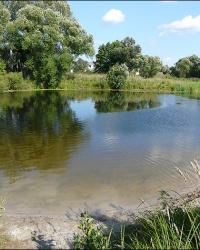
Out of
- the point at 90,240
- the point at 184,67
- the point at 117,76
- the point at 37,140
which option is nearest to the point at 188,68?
the point at 184,67

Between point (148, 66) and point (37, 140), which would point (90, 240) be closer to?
point (37, 140)

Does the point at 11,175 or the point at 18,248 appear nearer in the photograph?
the point at 18,248

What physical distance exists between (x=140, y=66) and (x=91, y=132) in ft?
147

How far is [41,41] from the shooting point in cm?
3797

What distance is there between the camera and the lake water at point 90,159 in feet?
23.0

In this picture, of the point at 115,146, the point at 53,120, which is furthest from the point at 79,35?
the point at 115,146

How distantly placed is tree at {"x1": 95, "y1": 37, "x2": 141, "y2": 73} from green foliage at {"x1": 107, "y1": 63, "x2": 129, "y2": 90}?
1353 centimetres

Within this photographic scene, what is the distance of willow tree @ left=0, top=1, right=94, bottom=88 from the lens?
3778 cm

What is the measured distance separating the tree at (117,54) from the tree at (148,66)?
171cm

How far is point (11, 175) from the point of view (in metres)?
8.64

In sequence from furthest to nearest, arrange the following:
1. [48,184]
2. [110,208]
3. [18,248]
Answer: [48,184]
[110,208]
[18,248]

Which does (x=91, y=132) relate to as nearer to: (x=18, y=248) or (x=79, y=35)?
(x=18, y=248)

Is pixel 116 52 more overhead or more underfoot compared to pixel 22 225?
more overhead

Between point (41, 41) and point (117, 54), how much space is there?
72.6ft
